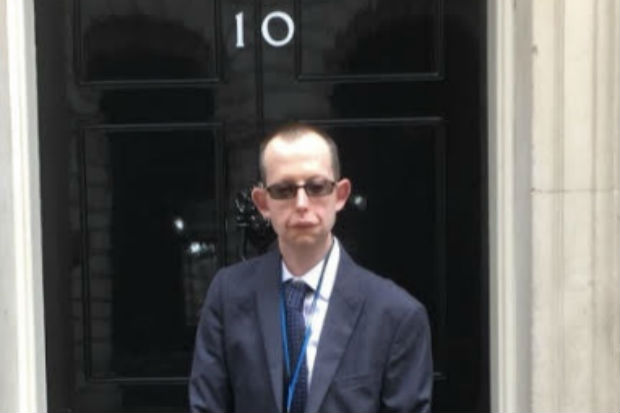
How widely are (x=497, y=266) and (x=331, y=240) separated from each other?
1905mm

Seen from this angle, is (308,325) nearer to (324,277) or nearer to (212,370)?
(324,277)

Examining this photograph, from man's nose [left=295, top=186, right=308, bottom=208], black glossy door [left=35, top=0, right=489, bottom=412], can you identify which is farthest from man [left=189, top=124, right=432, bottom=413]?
black glossy door [left=35, top=0, right=489, bottom=412]

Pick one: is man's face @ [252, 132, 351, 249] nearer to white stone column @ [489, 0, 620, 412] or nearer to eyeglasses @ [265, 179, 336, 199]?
eyeglasses @ [265, 179, 336, 199]

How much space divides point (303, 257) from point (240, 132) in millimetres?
2086

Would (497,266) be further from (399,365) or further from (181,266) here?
(399,365)

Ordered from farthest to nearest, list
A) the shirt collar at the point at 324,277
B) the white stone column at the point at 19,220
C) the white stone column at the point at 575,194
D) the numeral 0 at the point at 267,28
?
the numeral 0 at the point at 267,28 < the white stone column at the point at 19,220 < the white stone column at the point at 575,194 < the shirt collar at the point at 324,277

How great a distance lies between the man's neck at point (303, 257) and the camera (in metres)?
2.40

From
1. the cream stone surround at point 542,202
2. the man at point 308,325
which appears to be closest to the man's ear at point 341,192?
the man at point 308,325

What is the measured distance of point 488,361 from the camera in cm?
447

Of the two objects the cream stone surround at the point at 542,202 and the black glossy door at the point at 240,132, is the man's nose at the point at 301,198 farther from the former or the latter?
the black glossy door at the point at 240,132

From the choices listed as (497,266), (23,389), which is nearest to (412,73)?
(497,266)

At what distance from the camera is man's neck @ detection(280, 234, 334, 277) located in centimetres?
240

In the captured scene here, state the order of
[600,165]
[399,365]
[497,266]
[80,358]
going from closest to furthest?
[399,365], [600,165], [497,266], [80,358]

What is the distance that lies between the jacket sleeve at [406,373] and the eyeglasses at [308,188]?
0.33 metres
